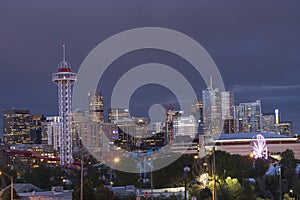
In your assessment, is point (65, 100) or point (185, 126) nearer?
point (65, 100)

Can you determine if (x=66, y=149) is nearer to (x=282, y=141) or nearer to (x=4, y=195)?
(x=282, y=141)

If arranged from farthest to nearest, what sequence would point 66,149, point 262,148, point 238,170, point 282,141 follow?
1. point 282,141
2. point 66,149
3. point 262,148
4. point 238,170

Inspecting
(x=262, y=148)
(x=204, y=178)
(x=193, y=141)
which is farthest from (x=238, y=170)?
(x=193, y=141)

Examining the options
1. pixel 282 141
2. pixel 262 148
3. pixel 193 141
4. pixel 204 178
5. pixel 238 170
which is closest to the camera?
pixel 204 178

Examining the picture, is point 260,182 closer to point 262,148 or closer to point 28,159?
point 262,148

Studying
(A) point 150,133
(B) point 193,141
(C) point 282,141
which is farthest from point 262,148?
(A) point 150,133

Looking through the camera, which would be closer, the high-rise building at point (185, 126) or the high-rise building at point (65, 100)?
the high-rise building at point (65, 100)

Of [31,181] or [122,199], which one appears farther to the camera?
[31,181]

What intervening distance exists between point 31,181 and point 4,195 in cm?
2509

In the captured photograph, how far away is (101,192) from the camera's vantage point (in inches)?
1342

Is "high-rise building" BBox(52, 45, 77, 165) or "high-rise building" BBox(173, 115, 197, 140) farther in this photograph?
"high-rise building" BBox(173, 115, 197, 140)

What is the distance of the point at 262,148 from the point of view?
96000 mm

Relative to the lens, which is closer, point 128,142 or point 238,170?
point 238,170

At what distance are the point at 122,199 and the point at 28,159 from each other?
84.7 m
